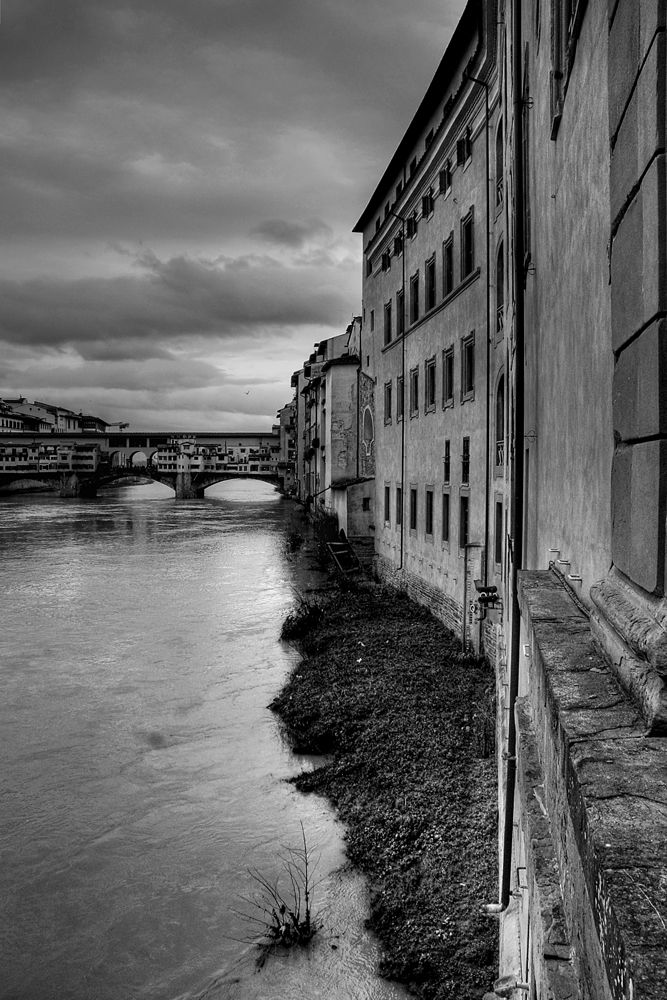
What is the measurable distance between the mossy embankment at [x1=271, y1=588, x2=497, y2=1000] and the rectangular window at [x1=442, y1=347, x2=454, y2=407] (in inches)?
198

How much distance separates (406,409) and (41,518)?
44.4m

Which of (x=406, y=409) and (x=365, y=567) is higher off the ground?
(x=406, y=409)

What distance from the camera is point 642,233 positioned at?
201 cm

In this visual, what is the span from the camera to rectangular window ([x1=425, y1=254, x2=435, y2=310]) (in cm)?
1853

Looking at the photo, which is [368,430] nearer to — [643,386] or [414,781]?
[414,781]

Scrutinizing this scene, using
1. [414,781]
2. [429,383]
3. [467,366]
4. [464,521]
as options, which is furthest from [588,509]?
[429,383]

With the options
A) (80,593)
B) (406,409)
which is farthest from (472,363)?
(80,593)

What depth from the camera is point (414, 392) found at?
787 inches

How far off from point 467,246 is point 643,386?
1480 centimetres

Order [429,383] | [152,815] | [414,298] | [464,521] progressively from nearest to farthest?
[152,815] < [464,521] < [429,383] < [414,298]

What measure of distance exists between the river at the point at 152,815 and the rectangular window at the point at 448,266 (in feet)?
29.7

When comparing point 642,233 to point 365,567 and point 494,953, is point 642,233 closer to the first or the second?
point 494,953

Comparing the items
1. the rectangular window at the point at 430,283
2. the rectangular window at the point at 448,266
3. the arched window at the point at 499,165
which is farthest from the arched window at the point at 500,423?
the rectangular window at the point at 430,283

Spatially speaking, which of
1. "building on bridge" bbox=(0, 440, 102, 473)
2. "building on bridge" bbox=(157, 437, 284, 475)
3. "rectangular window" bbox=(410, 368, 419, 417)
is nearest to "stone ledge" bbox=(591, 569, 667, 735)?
"rectangular window" bbox=(410, 368, 419, 417)
